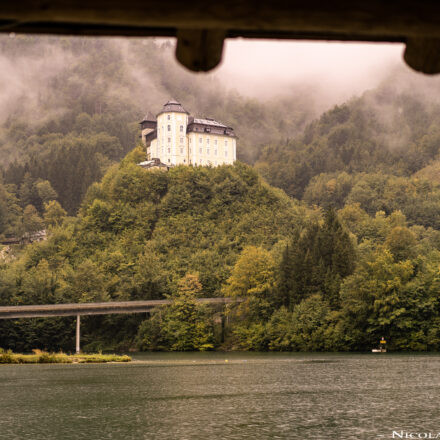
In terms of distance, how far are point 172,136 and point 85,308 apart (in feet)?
245

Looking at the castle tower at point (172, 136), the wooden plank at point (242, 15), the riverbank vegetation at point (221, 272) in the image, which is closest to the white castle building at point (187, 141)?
the castle tower at point (172, 136)

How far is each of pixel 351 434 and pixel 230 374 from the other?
31434mm

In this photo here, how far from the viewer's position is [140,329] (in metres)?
119

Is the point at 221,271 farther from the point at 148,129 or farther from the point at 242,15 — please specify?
the point at 242,15

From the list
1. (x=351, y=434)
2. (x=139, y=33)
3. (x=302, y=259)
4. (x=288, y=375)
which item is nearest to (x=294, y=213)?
(x=302, y=259)

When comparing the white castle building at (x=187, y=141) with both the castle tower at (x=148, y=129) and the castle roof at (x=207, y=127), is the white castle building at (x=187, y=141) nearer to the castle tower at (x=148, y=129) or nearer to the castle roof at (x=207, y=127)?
the castle roof at (x=207, y=127)

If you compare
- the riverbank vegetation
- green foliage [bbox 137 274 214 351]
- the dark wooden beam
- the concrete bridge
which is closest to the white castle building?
the riverbank vegetation

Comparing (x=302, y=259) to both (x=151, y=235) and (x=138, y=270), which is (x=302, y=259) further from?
(x=151, y=235)

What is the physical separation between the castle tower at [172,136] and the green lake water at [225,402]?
113488mm

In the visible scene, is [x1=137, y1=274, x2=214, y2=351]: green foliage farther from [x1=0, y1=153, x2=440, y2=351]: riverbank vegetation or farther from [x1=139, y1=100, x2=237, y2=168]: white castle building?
[x1=139, y1=100, x2=237, y2=168]: white castle building

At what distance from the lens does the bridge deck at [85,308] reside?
364 feet

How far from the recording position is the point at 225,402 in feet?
145

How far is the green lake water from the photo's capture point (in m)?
34.6

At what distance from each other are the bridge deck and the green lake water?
43.0 meters
